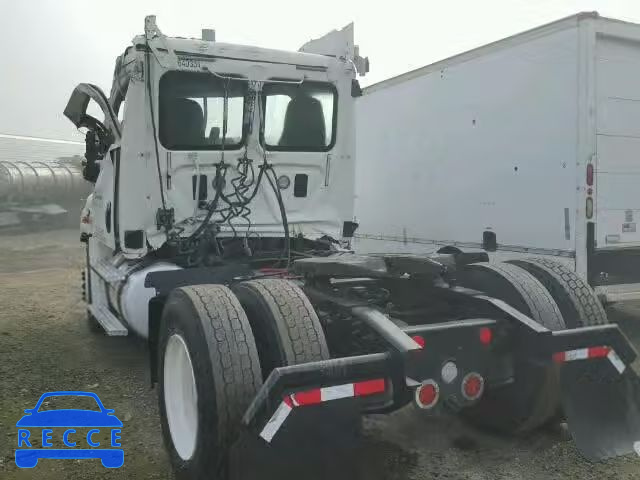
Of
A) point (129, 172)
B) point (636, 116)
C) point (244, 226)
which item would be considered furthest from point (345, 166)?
point (636, 116)

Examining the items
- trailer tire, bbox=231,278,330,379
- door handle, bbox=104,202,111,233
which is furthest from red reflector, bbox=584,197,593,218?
door handle, bbox=104,202,111,233

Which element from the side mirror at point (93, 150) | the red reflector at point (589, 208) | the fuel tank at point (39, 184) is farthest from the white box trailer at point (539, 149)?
the fuel tank at point (39, 184)

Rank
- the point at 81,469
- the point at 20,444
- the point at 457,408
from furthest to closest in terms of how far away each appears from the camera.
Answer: the point at 20,444 → the point at 81,469 → the point at 457,408

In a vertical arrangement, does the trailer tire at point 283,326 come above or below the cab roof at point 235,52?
below

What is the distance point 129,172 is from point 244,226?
112cm

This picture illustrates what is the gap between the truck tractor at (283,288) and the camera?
9.83 feet

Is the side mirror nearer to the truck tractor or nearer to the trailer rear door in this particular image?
the truck tractor

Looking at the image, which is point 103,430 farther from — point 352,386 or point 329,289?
point 352,386

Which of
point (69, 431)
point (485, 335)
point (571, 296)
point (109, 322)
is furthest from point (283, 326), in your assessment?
point (109, 322)

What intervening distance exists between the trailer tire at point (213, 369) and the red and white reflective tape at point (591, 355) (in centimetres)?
163

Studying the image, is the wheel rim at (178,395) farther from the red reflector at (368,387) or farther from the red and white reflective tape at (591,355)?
the red and white reflective tape at (591,355)

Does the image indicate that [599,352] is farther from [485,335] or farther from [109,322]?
[109,322]

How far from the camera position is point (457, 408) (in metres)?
3.29

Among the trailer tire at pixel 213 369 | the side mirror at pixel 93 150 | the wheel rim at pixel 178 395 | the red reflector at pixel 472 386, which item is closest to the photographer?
the trailer tire at pixel 213 369
